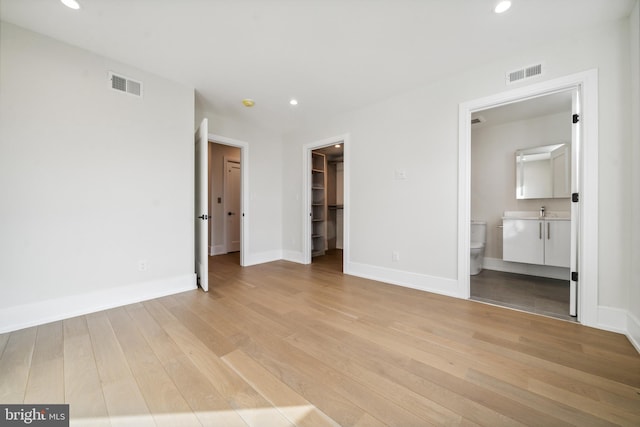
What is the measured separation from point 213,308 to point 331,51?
8.89ft

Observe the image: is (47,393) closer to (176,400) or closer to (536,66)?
(176,400)

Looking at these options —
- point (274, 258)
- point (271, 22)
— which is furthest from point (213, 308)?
point (271, 22)

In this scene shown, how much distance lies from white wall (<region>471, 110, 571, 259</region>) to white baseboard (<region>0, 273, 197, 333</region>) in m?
4.60

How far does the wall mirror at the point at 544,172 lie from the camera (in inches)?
138

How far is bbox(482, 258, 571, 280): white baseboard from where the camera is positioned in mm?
3455

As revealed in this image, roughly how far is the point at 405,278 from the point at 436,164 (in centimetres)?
144

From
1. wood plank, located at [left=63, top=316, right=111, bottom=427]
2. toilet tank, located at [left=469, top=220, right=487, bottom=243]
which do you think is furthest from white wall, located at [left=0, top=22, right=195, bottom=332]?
toilet tank, located at [left=469, top=220, right=487, bottom=243]

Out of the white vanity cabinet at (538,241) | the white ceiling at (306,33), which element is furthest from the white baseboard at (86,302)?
the white vanity cabinet at (538,241)

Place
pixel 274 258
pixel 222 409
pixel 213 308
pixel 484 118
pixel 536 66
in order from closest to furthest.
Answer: pixel 222 409 → pixel 536 66 → pixel 213 308 → pixel 484 118 → pixel 274 258

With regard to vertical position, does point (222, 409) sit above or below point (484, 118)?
below

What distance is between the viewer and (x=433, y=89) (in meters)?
2.84

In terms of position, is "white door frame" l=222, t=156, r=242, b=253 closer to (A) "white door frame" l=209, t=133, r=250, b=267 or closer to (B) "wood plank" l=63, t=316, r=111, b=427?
(A) "white door frame" l=209, t=133, r=250, b=267

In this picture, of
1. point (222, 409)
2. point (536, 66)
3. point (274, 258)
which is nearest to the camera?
point (222, 409)

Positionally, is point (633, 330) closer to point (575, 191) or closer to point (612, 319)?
point (612, 319)
